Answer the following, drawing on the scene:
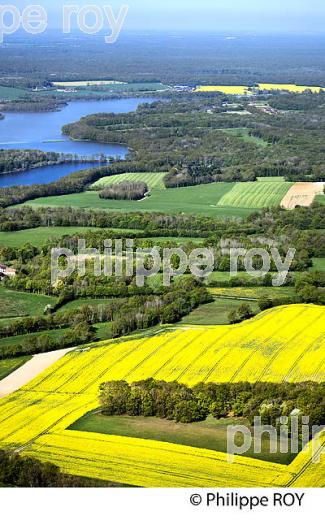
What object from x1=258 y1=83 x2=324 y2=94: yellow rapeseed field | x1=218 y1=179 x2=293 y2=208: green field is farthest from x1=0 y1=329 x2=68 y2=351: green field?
x1=258 y1=83 x2=324 y2=94: yellow rapeseed field

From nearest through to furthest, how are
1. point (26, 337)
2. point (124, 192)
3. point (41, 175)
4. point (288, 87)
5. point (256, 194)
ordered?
1. point (26, 337)
2. point (256, 194)
3. point (124, 192)
4. point (41, 175)
5. point (288, 87)

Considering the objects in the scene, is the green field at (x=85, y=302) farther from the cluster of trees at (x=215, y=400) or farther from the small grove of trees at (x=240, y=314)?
the cluster of trees at (x=215, y=400)

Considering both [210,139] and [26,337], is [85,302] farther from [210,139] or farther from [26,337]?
[210,139]

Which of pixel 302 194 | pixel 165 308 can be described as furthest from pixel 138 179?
pixel 165 308

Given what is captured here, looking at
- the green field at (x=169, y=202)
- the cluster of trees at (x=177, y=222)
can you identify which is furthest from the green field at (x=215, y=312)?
the green field at (x=169, y=202)

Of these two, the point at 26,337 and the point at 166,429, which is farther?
the point at 26,337

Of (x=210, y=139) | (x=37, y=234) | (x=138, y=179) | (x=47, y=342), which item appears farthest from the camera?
(x=210, y=139)

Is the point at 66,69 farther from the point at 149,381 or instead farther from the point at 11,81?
the point at 149,381

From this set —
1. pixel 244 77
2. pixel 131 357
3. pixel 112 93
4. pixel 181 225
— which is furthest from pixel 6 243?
pixel 244 77

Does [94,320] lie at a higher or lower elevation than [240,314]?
lower
